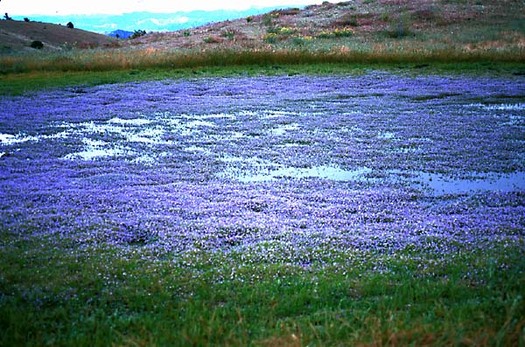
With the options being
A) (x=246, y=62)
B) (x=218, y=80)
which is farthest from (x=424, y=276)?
(x=246, y=62)

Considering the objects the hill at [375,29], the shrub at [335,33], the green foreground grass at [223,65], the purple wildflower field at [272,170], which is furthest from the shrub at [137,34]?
the purple wildflower field at [272,170]

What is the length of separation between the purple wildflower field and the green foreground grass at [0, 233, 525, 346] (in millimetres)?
536

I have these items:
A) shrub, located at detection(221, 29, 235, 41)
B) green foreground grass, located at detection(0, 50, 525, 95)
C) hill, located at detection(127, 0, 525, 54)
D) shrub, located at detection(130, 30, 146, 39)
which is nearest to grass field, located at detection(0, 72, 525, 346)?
green foreground grass, located at detection(0, 50, 525, 95)

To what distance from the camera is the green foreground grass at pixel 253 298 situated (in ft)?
17.3

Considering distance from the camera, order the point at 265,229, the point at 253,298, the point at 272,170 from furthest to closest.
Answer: the point at 272,170, the point at 265,229, the point at 253,298

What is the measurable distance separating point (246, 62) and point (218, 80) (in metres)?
6.54

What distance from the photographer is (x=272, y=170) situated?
13422 mm

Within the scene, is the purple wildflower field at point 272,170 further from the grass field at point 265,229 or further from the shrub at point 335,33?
the shrub at point 335,33

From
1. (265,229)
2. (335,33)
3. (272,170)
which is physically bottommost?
(265,229)

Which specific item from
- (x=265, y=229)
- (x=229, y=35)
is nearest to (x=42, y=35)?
(x=229, y=35)

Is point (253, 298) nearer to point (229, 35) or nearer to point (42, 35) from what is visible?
point (229, 35)

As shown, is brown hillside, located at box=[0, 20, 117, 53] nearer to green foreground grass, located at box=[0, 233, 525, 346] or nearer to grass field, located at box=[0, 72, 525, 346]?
grass field, located at box=[0, 72, 525, 346]

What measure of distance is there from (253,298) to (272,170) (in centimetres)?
711

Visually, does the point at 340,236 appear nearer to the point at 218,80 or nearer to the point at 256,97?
the point at 256,97
